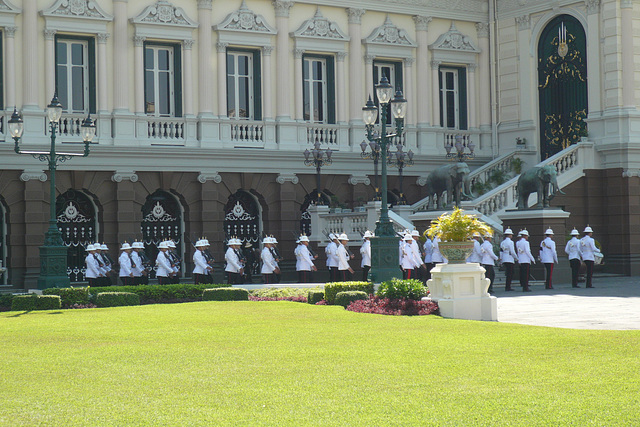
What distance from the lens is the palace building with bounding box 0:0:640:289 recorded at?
31.2 metres

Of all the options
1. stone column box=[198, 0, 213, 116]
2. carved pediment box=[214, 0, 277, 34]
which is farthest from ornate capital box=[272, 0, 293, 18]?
stone column box=[198, 0, 213, 116]

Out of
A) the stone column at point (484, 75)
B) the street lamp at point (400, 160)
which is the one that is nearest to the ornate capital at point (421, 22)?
the stone column at point (484, 75)

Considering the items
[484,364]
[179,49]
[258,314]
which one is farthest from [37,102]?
[484,364]

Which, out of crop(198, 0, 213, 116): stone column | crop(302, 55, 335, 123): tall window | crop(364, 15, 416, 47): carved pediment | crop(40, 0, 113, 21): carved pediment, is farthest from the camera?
crop(364, 15, 416, 47): carved pediment

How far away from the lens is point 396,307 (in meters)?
19.3

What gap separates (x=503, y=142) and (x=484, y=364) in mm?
27008

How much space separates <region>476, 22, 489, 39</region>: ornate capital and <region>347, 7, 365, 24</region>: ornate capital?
5059mm

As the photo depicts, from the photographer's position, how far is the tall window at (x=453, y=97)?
38.4 meters

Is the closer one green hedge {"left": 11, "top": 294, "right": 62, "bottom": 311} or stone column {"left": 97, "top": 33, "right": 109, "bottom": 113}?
green hedge {"left": 11, "top": 294, "right": 62, "bottom": 311}

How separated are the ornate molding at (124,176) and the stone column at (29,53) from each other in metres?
3.03

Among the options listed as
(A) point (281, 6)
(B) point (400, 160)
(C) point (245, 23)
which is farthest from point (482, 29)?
(C) point (245, 23)

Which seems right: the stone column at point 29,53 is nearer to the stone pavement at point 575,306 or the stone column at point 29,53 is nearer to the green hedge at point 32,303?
the green hedge at point 32,303

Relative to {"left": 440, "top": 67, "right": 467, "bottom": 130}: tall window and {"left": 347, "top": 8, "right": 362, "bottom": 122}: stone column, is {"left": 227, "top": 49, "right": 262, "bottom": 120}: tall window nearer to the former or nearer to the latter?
{"left": 347, "top": 8, "right": 362, "bottom": 122}: stone column

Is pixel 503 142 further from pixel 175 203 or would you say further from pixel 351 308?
pixel 351 308
